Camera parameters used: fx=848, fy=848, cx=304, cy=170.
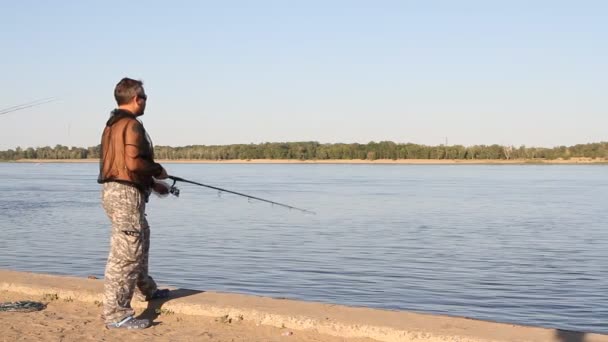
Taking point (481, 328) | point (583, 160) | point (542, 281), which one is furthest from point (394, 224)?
point (583, 160)

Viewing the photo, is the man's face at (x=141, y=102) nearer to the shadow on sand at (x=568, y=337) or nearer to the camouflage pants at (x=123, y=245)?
the camouflage pants at (x=123, y=245)

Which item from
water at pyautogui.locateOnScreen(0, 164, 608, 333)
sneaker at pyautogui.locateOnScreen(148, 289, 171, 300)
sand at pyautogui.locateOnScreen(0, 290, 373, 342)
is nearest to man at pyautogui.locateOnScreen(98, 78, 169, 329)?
sand at pyautogui.locateOnScreen(0, 290, 373, 342)

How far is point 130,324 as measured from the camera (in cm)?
608

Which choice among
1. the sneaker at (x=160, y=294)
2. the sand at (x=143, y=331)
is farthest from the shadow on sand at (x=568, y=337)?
the sneaker at (x=160, y=294)

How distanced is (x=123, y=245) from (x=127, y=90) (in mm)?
1120

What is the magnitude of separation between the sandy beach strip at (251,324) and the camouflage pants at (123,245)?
0.71 ft

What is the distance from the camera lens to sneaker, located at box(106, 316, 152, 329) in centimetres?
607

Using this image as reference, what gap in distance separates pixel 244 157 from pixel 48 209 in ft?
329

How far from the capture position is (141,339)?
5781mm

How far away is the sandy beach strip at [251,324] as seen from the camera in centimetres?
577

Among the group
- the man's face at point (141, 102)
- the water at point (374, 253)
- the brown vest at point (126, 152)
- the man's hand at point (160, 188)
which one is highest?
the man's face at point (141, 102)

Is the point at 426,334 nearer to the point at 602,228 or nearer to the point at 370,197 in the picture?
the point at 602,228

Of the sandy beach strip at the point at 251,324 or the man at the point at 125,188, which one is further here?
the man at the point at 125,188

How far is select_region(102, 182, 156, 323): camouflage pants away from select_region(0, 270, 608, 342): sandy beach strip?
218 mm
